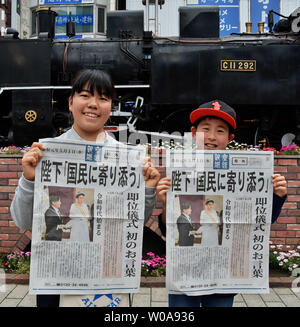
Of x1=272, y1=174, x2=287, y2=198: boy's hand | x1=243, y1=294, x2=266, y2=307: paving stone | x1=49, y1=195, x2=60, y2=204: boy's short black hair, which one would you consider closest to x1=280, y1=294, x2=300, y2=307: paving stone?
x1=243, y1=294, x2=266, y2=307: paving stone

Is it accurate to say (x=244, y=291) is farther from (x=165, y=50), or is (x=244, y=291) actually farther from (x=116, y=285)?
(x=165, y=50)

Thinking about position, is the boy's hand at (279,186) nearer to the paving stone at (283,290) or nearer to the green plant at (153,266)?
the paving stone at (283,290)

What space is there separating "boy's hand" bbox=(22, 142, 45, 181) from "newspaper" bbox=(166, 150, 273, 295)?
0.55 m

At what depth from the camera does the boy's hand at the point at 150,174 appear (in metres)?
1.31

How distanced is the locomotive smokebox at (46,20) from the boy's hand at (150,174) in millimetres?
6218

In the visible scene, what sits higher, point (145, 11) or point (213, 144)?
point (145, 11)

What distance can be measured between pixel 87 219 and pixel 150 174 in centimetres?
33

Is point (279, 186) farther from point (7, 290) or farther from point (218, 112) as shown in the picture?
point (7, 290)

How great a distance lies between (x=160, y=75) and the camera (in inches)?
229

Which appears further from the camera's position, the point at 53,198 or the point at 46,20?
the point at 46,20

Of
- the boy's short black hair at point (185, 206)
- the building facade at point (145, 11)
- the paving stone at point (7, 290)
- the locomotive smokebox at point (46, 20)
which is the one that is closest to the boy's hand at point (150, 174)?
the boy's short black hair at point (185, 206)

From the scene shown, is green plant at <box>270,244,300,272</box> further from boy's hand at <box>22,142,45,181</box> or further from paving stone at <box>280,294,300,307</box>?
boy's hand at <box>22,142,45,181</box>

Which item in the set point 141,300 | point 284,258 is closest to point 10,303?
point 141,300
